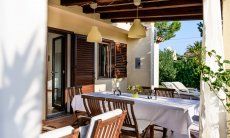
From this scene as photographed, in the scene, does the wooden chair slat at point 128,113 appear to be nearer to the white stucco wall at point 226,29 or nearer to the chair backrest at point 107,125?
the chair backrest at point 107,125

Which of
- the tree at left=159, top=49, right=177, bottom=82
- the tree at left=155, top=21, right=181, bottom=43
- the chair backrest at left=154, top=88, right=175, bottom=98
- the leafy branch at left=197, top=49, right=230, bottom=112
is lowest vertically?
the chair backrest at left=154, top=88, right=175, bottom=98

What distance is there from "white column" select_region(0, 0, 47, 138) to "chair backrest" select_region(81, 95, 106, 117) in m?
3.15

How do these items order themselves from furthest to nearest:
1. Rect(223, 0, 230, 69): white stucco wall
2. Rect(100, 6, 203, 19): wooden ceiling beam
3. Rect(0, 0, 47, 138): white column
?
Rect(100, 6, 203, 19): wooden ceiling beam
Rect(223, 0, 230, 69): white stucco wall
Rect(0, 0, 47, 138): white column

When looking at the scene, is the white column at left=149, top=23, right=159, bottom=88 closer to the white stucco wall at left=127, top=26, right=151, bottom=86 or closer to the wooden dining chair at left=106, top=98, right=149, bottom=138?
the white stucco wall at left=127, top=26, right=151, bottom=86

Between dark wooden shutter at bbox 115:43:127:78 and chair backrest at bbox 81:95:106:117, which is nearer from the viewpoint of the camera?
chair backrest at bbox 81:95:106:117

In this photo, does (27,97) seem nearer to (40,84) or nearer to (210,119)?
(40,84)

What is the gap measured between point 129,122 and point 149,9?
3824 mm

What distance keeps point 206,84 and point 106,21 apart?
237 inches

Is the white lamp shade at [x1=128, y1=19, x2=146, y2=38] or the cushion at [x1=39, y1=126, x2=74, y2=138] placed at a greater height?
the white lamp shade at [x1=128, y1=19, x2=146, y2=38]

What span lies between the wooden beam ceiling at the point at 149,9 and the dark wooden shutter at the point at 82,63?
0.94 m

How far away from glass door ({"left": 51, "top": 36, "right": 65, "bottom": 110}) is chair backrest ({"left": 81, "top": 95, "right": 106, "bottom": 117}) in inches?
114

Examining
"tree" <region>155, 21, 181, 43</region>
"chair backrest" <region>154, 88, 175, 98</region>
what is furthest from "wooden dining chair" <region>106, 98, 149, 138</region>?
"tree" <region>155, 21, 181, 43</region>

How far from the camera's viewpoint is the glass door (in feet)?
23.0

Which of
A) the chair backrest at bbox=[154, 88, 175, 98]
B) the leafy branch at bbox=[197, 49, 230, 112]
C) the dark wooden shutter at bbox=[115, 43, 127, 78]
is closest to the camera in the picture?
the leafy branch at bbox=[197, 49, 230, 112]
